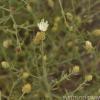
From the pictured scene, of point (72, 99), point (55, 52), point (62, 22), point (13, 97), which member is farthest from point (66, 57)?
point (13, 97)

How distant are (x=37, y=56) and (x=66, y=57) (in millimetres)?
266

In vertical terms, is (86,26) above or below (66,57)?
above

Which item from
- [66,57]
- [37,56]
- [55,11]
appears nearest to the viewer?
[37,56]

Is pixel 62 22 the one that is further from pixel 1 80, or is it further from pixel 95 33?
pixel 1 80

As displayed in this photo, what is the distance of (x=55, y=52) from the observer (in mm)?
2055

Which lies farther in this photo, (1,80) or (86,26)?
(86,26)

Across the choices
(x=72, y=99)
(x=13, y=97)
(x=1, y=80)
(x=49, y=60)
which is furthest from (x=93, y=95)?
(x=1, y=80)

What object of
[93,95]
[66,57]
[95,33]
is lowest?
[93,95]

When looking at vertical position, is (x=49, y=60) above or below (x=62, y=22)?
below

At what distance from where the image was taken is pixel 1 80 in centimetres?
205

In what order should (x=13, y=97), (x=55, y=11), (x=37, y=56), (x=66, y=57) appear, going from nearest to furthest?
(x=13, y=97), (x=37, y=56), (x=66, y=57), (x=55, y=11)

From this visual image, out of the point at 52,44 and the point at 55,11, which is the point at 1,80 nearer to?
the point at 52,44

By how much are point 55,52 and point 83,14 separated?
Answer: 1.15 ft

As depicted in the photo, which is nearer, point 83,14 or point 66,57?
point 66,57
